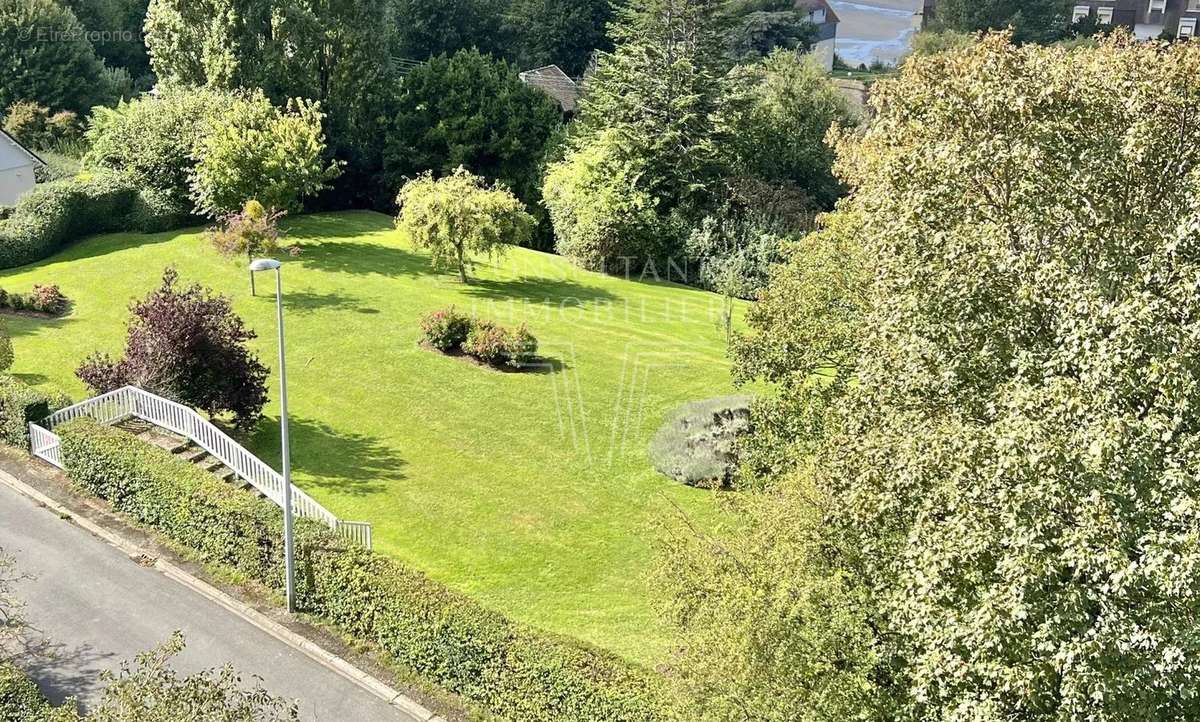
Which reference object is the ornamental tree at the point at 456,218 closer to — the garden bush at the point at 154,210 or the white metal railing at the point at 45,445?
the garden bush at the point at 154,210

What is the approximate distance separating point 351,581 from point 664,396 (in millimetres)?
14661

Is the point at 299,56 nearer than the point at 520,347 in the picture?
No

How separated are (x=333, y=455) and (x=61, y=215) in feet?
81.3

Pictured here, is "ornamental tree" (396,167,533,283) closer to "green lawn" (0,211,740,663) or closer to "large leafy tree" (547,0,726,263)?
"green lawn" (0,211,740,663)

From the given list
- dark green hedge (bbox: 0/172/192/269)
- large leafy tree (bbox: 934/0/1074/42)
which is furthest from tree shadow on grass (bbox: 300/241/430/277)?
large leafy tree (bbox: 934/0/1074/42)

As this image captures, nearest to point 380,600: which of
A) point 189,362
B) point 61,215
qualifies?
point 189,362

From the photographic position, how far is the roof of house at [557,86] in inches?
2621

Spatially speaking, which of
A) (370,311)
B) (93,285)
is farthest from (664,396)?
(93,285)

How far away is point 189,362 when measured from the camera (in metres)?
25.5

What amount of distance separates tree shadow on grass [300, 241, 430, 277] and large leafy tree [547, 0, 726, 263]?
956 cm

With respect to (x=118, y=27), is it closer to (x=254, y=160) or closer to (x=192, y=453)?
(x=254, y=160)

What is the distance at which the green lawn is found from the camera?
2189 cm

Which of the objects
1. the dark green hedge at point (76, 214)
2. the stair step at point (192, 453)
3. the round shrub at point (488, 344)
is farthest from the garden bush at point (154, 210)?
the stair step at point (192, 453)

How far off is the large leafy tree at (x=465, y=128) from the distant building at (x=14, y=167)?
18.3 meters
